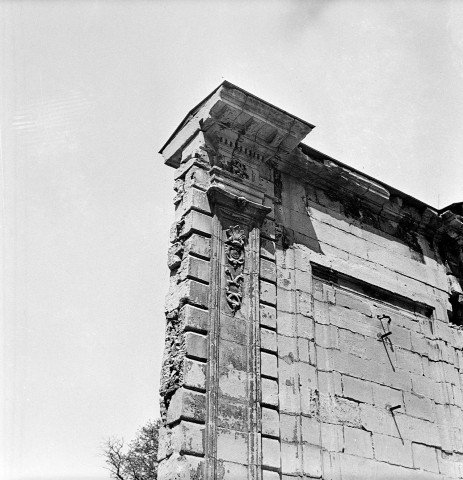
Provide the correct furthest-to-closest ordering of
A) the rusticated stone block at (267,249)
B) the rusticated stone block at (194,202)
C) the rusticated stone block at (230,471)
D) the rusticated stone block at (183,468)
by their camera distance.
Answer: the rusticated stone block at (267,249) < the rusticated stone block at (194,202) < the rusticated stone block at (230,471) < the rusticated stone block at (183,468)

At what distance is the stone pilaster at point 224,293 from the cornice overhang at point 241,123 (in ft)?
0.04

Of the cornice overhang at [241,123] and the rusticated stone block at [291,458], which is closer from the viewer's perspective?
the rusticated stone block at [291,458]

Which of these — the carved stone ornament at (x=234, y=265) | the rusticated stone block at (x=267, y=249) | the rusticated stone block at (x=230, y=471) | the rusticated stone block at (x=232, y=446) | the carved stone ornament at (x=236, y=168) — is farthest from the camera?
the carved stone ornament at (x=236, y=168)

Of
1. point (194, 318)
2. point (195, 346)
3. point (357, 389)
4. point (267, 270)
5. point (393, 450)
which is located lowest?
point (393, 450)

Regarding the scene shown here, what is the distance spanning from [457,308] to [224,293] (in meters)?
4.70

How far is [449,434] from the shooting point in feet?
32.1

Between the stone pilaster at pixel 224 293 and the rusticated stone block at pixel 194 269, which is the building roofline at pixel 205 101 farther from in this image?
the rusticated stone block at pixel 194 269

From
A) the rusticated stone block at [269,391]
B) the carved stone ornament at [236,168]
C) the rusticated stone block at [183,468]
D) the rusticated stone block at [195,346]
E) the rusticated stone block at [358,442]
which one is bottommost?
the rusticated stone block at [183,468]

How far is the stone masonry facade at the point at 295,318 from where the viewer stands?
7578 mm

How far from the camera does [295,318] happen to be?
884 cm

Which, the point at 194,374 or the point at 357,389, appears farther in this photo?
the point at 357,389

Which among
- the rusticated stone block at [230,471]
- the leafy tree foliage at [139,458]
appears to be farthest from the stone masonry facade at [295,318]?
the leafy tree foliage at [139,458]

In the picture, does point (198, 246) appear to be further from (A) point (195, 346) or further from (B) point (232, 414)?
(B) point (232, 414)

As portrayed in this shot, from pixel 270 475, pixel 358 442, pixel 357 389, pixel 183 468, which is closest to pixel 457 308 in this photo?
pixel 357 389
